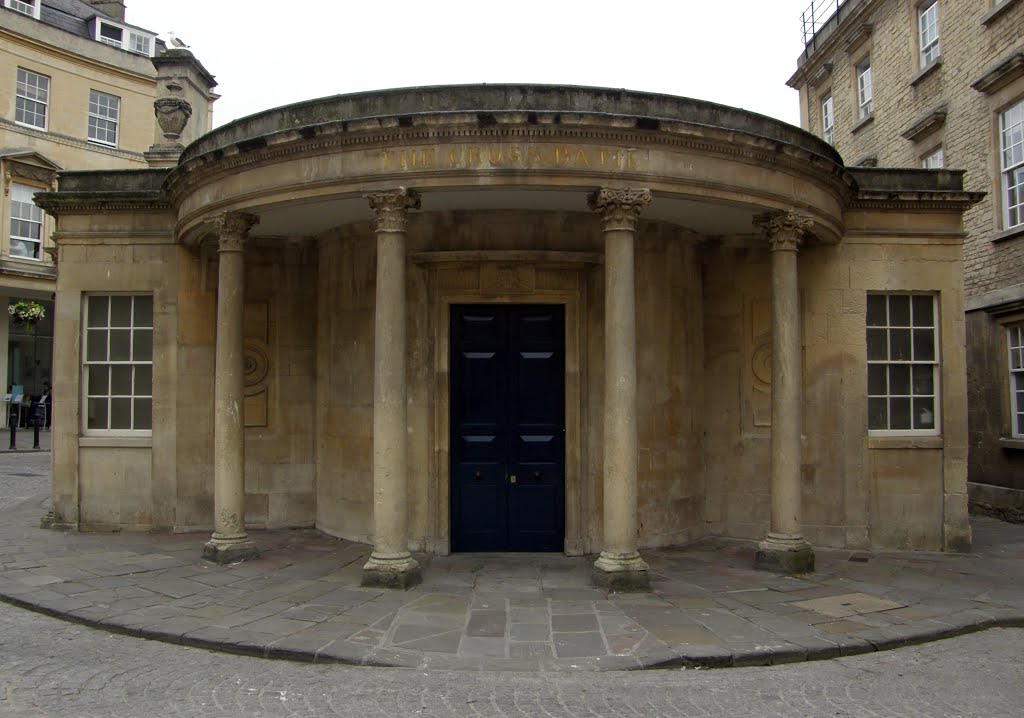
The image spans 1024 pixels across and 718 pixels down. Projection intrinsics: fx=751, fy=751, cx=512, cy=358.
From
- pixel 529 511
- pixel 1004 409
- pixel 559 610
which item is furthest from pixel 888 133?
pixel 559 610

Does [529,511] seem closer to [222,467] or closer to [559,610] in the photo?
[559,610]

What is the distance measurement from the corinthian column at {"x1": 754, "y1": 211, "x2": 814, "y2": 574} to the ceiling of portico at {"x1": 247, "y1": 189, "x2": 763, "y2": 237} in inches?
19.3

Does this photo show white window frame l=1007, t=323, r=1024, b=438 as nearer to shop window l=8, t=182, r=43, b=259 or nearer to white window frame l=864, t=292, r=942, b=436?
white window frame l=864, t=292, r=942, b=436

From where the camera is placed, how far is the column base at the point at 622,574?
24.7ft

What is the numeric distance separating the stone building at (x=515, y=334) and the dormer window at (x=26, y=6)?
77.3ft

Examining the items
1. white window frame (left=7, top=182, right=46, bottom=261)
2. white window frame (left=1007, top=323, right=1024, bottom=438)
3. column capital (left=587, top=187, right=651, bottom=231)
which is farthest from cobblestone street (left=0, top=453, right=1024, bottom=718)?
white window frame (left=7, top=182, right=46, bottom=261)

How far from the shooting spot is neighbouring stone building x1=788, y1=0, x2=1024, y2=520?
45.0 ft

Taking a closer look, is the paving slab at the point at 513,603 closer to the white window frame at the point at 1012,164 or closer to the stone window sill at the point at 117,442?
the stone window sill at the point at 117,442

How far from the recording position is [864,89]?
2020 cm

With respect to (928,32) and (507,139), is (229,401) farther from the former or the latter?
(928,32)

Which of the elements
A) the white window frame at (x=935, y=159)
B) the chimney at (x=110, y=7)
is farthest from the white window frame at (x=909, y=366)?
the chimney at (x=110, y=7)

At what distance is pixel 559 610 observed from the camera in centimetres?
695

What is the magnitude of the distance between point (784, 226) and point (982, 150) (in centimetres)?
892

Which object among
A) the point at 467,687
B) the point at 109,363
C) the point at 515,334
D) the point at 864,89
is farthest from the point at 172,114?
the point at 864,89
